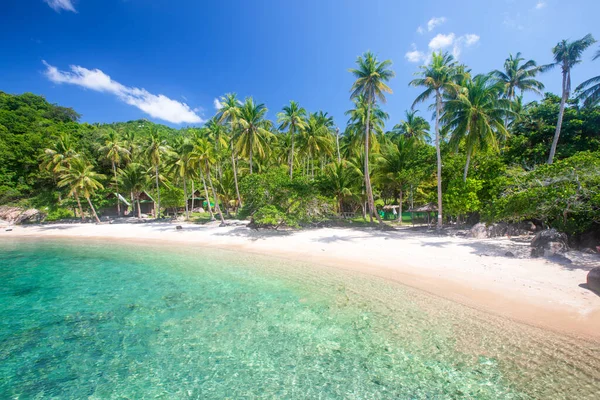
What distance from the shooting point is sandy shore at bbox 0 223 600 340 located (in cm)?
618

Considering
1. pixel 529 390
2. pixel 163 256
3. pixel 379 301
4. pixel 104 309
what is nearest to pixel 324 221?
pixel 163 256

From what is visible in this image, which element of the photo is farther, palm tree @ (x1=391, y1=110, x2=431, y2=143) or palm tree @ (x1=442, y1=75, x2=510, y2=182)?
palm tree @ (x1=391, y1=110, x2=431, y2=143)

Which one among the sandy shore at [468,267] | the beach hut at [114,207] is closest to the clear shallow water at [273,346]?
the sandy shore at [468,267]

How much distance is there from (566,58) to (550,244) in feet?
55.2

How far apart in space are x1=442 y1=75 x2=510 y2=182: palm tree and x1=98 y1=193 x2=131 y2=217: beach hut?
1606 inches

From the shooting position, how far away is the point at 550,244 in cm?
1016

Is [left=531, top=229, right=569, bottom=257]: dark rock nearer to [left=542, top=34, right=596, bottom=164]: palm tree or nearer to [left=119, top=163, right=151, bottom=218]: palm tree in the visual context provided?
[left=542, top=34, right=596, bottom=164]: palm tree

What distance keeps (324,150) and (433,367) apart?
85.7ft

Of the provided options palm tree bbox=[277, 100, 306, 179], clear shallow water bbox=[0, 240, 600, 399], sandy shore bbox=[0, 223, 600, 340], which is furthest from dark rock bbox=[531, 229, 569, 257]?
palm tree bbox=[277, 100, 306, 179]

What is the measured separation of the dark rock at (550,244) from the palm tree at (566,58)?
978 cm

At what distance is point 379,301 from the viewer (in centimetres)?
734


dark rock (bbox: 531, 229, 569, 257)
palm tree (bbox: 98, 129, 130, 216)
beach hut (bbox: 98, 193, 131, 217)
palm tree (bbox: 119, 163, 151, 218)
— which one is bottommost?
dark rock (bbox: 531, 229, 569, 257)

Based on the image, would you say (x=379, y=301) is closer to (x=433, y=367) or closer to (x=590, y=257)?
(x=433, y=367)

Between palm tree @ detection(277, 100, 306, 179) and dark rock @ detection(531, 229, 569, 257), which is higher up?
palm tree @ detection(277, 100, 306, 179)
